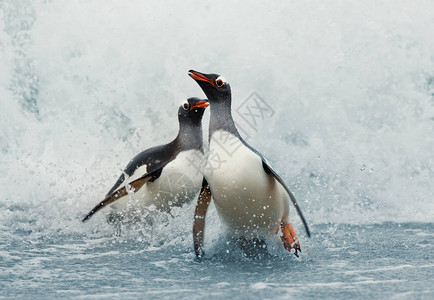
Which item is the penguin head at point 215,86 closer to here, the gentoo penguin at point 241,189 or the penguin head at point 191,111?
the gentoo penguin at point 241,189

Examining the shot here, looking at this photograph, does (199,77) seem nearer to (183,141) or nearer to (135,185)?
(183,141)

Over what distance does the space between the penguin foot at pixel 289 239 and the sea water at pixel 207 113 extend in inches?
23.6

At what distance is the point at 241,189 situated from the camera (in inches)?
138

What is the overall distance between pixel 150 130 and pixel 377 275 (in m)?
4.78

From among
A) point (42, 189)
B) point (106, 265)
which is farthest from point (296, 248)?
point (42, 189)

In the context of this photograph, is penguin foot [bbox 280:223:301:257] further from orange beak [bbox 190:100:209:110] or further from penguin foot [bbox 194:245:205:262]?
orange beak [bbox 190:100:209:110]

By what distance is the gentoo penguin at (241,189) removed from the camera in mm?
3488

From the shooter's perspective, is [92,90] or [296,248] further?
[92,90]

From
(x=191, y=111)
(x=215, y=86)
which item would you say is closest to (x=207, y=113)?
(x=191, y=111)

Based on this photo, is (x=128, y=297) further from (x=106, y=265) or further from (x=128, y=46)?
(x=128, y=46)

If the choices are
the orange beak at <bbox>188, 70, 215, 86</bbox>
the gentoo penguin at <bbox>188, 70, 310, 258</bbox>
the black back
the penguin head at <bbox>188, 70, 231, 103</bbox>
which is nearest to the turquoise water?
the gentoo penguin at <bbox>188, 70, 310, 258</bbox>

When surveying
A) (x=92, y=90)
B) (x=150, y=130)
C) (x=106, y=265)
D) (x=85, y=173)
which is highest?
(x=92, y=90)

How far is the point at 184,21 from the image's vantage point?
805 cm

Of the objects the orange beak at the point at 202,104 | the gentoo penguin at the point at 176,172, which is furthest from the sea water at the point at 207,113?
the orange beak at the point at 202,104
